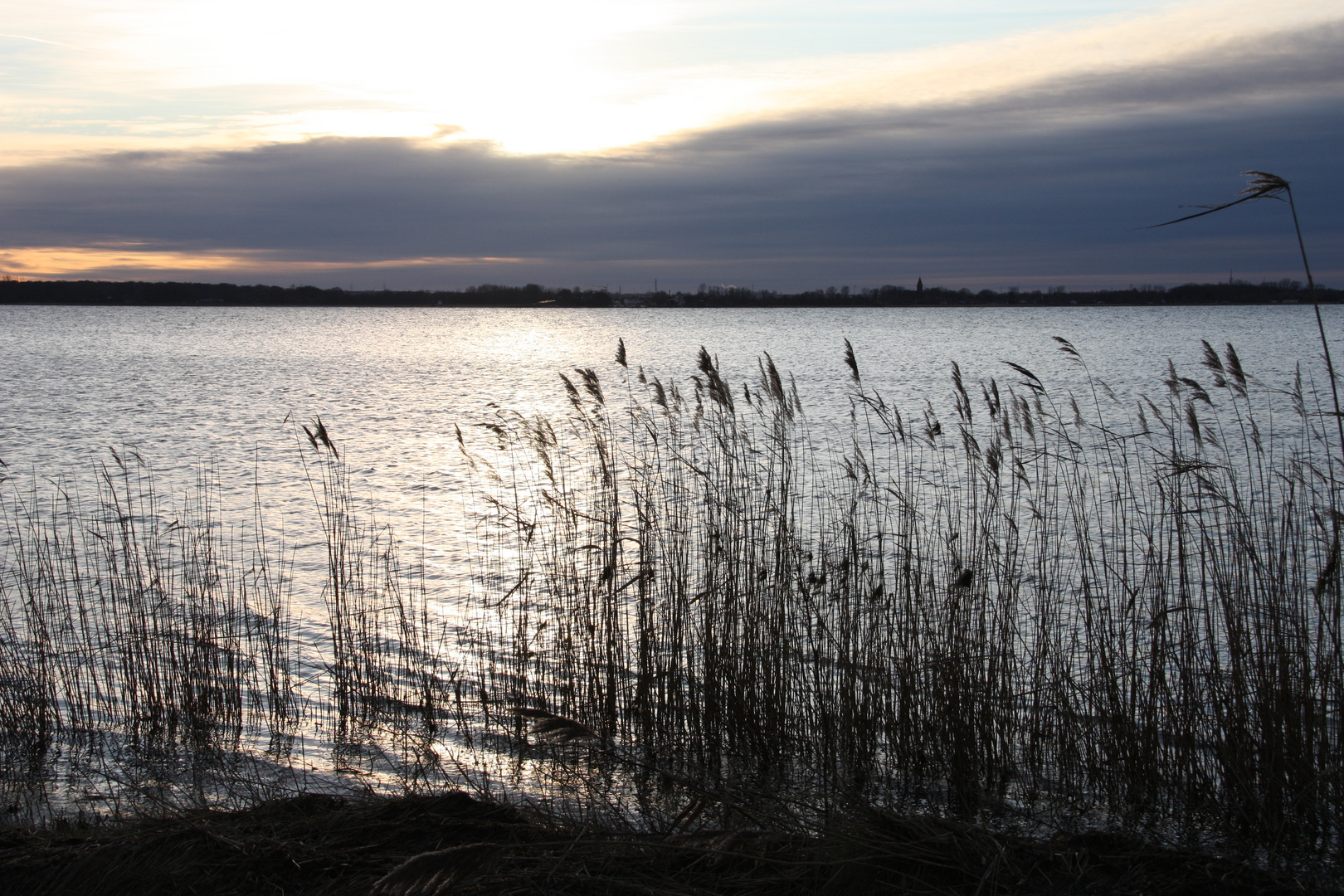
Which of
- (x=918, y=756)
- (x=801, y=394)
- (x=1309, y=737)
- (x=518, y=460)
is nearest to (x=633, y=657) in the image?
(x=918, y=756)

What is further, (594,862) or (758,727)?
(758,727)

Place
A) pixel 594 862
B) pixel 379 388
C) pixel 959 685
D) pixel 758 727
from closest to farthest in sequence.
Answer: pixel 594 862 → pixel 959 685 → pixel 758 727 → pixel 379 388

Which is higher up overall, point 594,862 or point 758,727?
point 594,862

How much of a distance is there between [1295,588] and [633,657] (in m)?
4.88

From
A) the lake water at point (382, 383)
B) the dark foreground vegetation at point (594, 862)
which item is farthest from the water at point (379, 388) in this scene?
the dark foreground vegetation at point (594, 862)

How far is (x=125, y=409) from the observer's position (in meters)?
28.4

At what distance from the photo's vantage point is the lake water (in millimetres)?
17688

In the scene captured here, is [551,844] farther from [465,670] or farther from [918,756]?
[465,670]

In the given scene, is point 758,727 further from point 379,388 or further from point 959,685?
point 379,388

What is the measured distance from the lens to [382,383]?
40594 millimetres

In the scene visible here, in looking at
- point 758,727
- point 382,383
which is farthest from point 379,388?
point 758,727

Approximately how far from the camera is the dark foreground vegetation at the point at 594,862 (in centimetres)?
325

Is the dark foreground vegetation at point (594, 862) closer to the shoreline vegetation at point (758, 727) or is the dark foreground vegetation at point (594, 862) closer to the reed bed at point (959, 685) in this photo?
the shoreline vegetation at point (758, 727)

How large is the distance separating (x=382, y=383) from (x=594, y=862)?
39.7 metres
